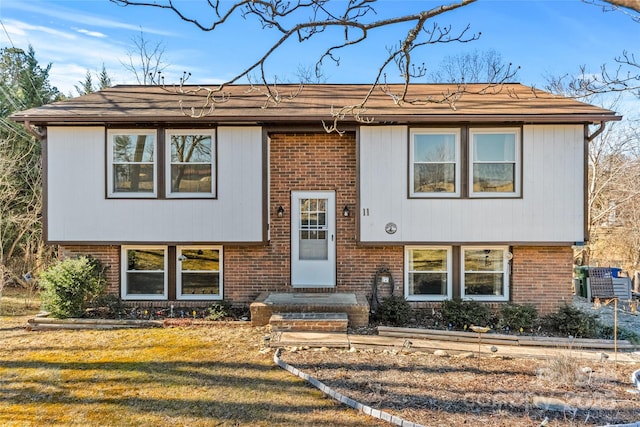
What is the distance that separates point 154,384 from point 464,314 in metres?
5.78

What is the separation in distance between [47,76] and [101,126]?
12.9m

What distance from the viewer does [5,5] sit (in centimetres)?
1071

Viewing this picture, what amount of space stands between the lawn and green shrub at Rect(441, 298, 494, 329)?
371cm

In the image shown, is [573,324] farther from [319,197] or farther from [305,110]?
[305,110]

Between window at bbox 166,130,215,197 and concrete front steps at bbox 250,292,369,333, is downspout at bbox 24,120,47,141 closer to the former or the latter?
window at bbox 166,130,215,197

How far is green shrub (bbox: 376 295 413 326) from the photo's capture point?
794cm

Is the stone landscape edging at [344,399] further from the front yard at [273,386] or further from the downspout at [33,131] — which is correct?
the downspout at [33,131]

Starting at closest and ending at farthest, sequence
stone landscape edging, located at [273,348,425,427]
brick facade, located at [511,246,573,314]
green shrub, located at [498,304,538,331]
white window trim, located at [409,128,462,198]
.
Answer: stone landscape edging, located at [273,348,425,427]
green shrub, located at [498,304,538,331]
white window trim, located at [409,128,462,198]
brick facade, located at [511,246,573,314]

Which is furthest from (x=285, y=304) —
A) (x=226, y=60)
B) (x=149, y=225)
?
(x=226, y=60)

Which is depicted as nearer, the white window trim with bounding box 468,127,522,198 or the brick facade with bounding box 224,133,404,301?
the white window trim with bounding box 468,127,522,198

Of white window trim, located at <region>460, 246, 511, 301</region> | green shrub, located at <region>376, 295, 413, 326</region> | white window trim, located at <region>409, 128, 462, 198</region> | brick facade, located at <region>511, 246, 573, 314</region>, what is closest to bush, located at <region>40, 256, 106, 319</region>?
green shrub, located at <region>376, 295, 413, 326</region>

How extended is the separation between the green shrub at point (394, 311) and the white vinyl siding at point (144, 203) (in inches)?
117

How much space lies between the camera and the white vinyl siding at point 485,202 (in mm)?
8219

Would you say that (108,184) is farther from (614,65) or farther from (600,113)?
(600,113)
